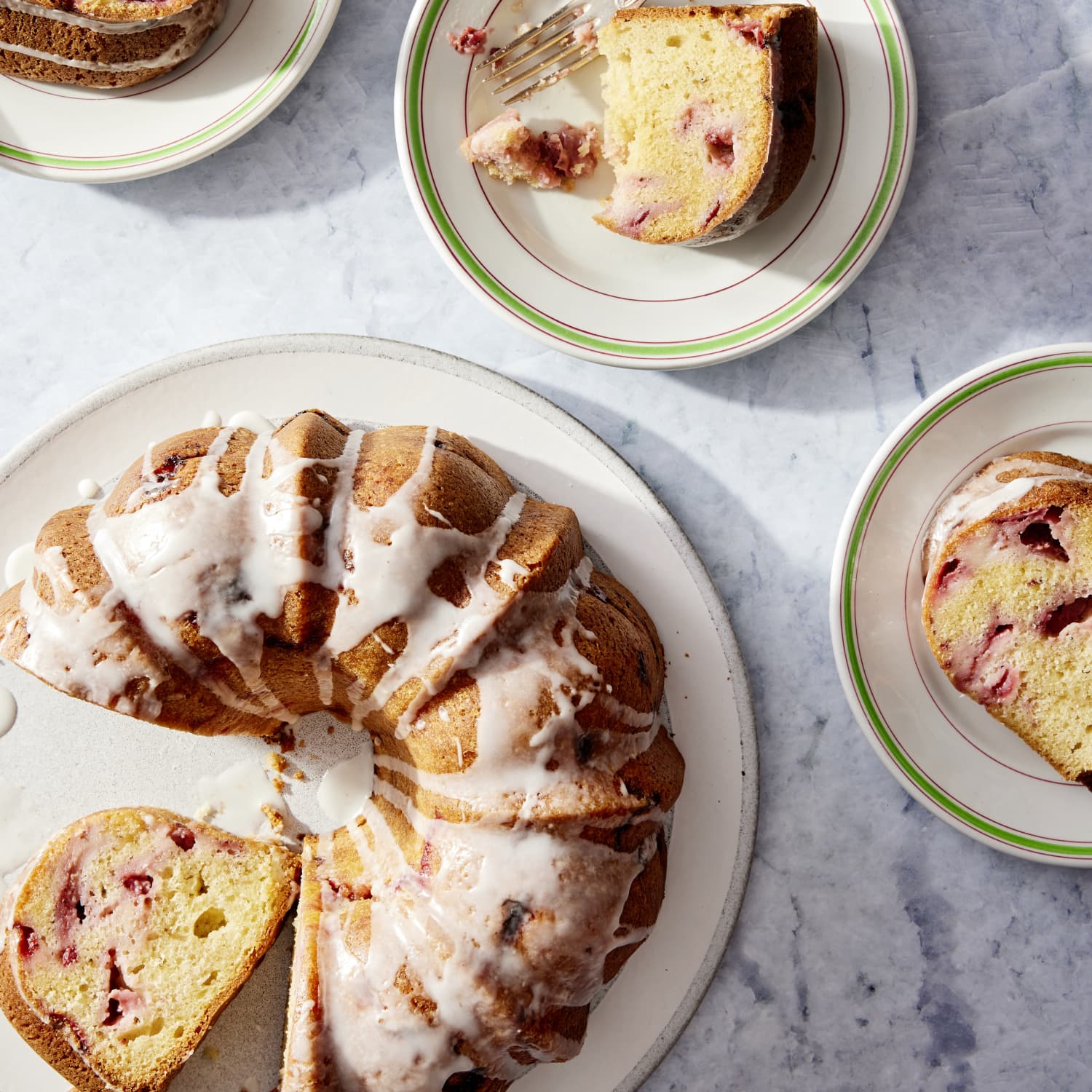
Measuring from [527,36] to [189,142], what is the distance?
744mm

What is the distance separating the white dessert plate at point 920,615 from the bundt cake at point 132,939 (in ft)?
4.07

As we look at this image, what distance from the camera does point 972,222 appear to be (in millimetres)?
2135

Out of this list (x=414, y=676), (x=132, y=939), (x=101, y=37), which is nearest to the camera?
(x=414, y=676)

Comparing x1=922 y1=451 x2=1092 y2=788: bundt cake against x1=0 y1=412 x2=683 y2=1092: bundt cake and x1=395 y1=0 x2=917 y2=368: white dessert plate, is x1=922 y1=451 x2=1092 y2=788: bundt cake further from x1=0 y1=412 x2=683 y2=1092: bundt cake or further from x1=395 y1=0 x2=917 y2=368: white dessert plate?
x1=0 y1=412 x2=683 y2=1092: bundt cake

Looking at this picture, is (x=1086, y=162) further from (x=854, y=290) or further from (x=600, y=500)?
(x=600, y=500)

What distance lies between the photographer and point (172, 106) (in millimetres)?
2139

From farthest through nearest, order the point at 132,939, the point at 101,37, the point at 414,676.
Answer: the point at 101,37 → the point at 132,939 → the point at 414,676

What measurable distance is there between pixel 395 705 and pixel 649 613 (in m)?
0.57

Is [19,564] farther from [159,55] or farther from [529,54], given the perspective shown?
[529,54]

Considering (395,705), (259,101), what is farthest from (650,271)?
(395,705)

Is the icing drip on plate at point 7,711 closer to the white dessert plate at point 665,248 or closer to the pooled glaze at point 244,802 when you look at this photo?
the pooled glaze at point 244,802

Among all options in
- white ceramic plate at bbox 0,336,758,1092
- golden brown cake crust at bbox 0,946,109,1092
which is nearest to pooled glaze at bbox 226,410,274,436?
white ceramic plate at bbox 0,336,758,1092

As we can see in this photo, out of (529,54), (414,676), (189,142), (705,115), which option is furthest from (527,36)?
(414,676)

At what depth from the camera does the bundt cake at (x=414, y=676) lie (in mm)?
1665
